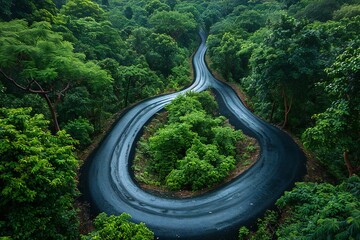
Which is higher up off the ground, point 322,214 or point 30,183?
point 30,183

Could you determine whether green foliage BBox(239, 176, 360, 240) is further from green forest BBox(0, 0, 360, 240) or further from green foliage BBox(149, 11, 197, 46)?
green foliage BBox(149, 11, 197, 46)

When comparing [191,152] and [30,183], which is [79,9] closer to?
[191,152]

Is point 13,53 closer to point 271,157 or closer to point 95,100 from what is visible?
point 95,100

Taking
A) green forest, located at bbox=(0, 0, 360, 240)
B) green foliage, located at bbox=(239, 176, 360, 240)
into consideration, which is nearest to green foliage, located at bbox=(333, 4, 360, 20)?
green forest, located at bbox=(0, 0, 360, 240)

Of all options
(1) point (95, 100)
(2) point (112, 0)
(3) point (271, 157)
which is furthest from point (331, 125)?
(2) point (112, 0)

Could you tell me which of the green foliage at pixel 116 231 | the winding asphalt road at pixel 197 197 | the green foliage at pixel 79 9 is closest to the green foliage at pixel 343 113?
the winding asphalt road at pixel 197 197

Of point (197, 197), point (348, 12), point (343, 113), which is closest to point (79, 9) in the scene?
point (348, 12)

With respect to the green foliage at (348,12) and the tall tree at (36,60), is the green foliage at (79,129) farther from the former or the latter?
the green foliage at (348,12)
